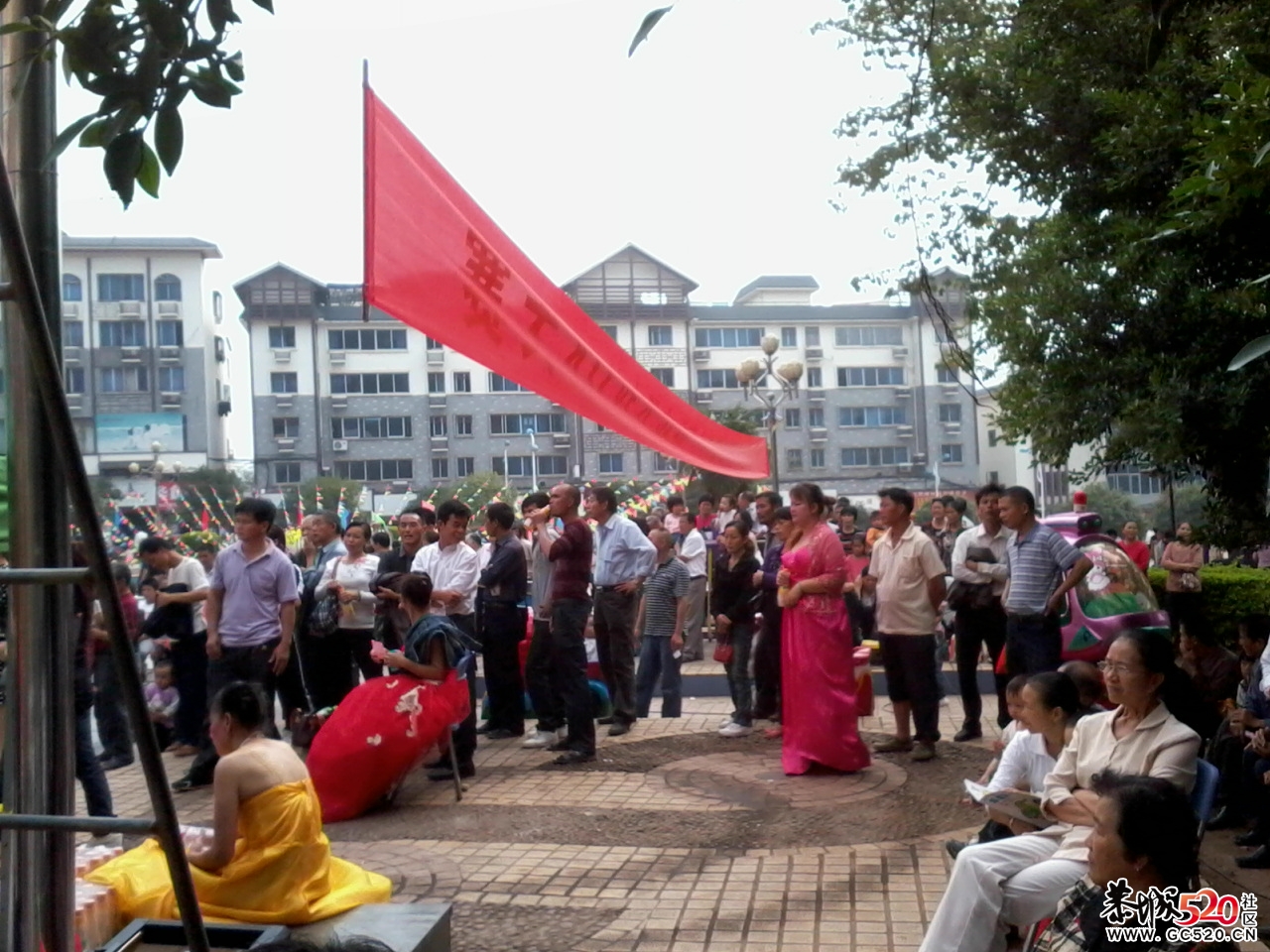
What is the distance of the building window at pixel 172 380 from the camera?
45.0 metres

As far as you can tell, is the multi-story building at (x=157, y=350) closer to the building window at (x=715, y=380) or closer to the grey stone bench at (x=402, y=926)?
the building window at (x=715, y=380)

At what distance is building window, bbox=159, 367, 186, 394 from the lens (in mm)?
44981

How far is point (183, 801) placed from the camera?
25.4ft

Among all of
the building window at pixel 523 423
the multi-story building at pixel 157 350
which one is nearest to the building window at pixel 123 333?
the multi-story building at pixel 157 350

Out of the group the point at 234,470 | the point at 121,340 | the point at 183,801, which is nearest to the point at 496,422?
the point at 234,470

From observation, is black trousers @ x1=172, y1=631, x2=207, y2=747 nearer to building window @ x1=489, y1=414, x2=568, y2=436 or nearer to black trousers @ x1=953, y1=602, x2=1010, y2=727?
black trousers @ x1=953, y1=602, x2=1010, y2=727

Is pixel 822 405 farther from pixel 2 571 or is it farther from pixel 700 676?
pixel 2 571

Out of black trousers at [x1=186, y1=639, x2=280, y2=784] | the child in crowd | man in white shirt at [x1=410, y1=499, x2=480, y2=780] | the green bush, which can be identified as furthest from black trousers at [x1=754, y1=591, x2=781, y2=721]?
the child in crowd

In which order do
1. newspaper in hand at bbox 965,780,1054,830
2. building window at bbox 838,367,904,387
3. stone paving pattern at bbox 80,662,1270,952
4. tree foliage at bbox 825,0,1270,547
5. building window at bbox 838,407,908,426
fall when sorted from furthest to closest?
building window at bbox 838,407,908,426 → building window at bbox 838,367,904,387 → tree foliage at bbox 825,0,1270,547 → stone paving pattern at bbox 80,662,1270,952 → newspaper in hand at bbox 965,780,1054,830

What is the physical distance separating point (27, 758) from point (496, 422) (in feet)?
142

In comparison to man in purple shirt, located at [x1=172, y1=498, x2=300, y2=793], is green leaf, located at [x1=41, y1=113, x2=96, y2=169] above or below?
above

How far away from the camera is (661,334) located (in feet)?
137

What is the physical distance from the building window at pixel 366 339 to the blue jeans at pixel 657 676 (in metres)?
35.1

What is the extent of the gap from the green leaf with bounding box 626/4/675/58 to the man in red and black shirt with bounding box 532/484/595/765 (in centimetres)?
561
